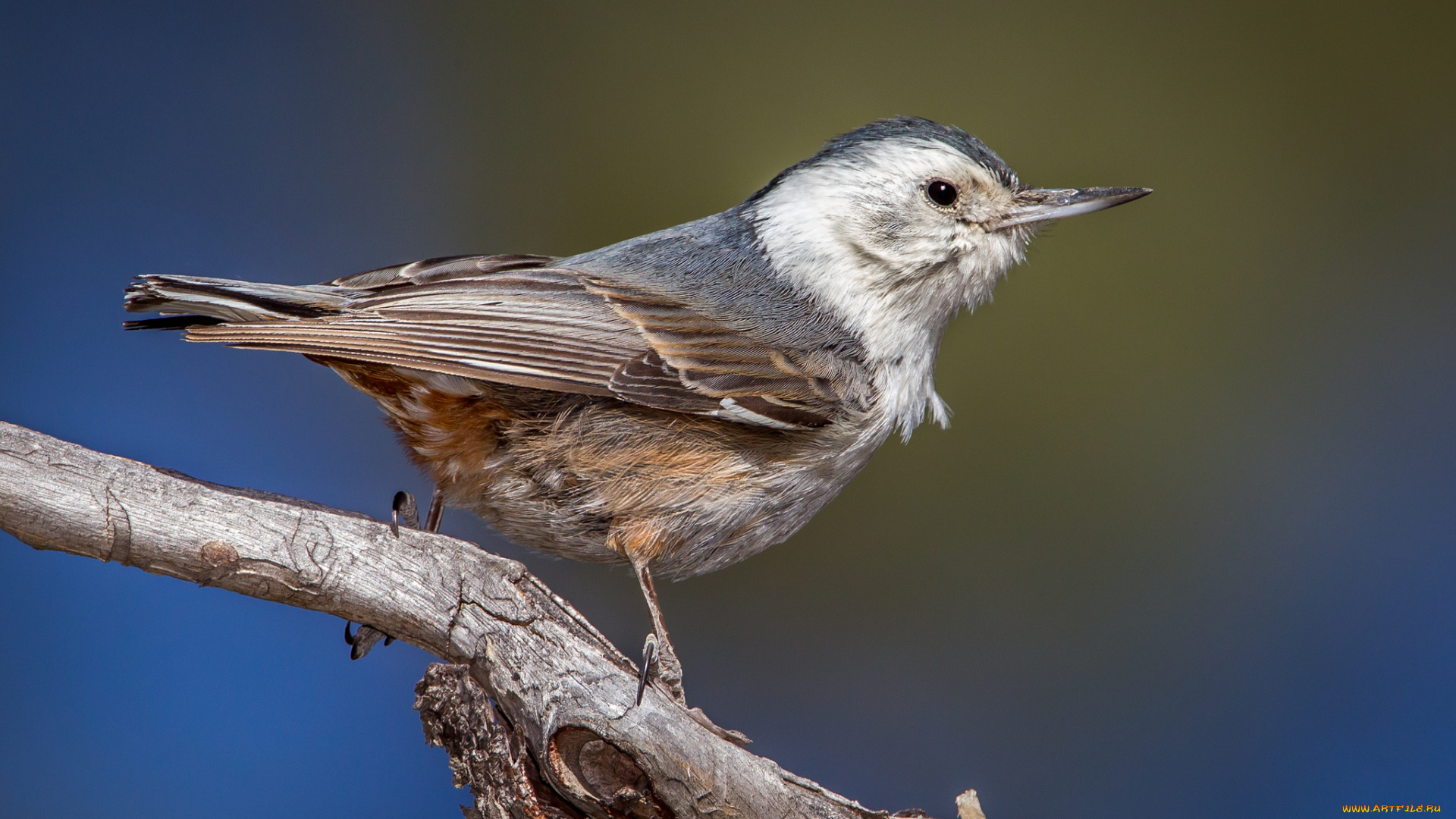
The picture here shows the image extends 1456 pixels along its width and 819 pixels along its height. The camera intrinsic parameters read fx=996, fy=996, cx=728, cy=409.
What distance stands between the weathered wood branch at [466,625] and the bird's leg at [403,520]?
19 cm

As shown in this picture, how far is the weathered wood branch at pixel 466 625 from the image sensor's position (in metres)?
1.16

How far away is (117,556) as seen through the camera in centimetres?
117

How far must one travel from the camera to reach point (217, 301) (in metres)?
1.23

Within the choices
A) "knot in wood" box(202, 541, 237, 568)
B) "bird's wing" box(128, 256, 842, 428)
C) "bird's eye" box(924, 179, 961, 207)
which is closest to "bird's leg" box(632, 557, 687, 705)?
"bird's wing" box(128, 256, 842, 428)

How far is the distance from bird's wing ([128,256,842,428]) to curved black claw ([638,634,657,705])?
31cm

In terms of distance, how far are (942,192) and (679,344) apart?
47cm

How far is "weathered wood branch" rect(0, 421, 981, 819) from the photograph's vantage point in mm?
1157

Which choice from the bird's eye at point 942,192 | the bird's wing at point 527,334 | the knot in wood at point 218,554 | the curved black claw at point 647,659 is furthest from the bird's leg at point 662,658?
the bird's eye at point 942,192

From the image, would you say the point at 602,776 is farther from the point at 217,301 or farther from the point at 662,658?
the point at 217,301

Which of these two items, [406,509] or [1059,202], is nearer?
[406,509]

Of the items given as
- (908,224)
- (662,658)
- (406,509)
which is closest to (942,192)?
(908,224)

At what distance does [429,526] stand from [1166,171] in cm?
157

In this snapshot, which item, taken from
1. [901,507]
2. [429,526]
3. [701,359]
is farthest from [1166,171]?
[429,526]

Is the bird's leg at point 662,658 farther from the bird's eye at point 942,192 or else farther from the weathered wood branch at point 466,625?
the bird's eye at point 942,192
